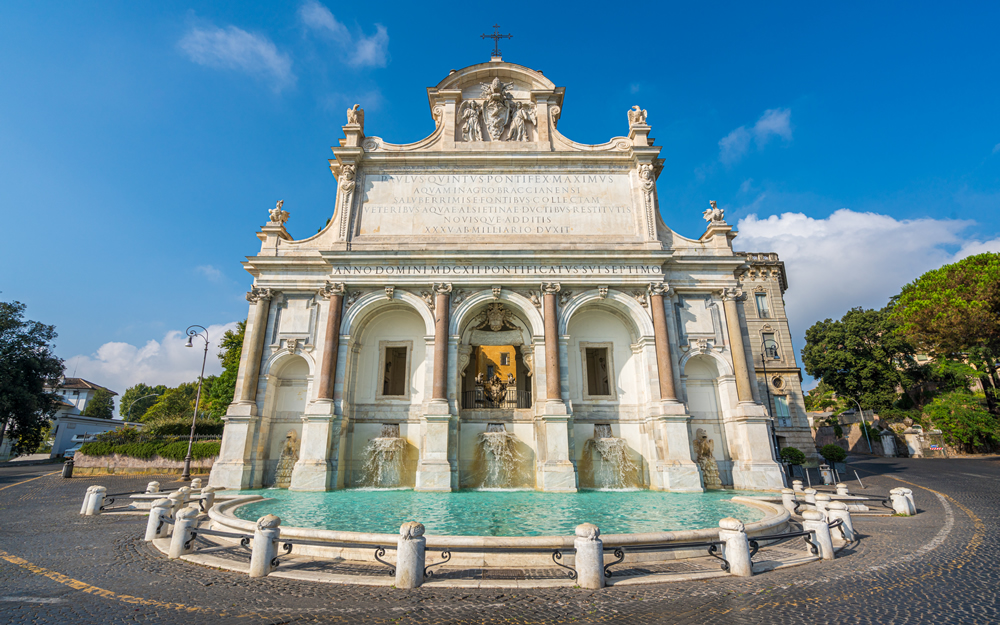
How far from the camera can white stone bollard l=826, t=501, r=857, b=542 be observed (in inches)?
347

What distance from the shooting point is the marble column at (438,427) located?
17.1 meters

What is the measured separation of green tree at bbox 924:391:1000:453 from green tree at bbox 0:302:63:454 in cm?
7193

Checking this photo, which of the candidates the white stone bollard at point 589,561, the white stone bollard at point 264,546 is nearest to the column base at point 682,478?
the white stone bollard at point 589,561

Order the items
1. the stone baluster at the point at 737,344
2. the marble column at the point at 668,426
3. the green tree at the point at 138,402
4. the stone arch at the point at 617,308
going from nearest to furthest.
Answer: the marble column at the point at 668,426
the stone baluster at the point at 737,344
the stone arch at the point at 617,308
the green tree at the point at 138,402

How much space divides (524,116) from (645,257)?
10.0 metres

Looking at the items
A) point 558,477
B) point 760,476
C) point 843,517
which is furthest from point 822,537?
point 760,476

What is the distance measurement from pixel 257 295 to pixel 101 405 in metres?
77.5

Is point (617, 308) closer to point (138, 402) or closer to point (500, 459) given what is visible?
point (500, 459)

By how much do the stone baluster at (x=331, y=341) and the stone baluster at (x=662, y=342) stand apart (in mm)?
13965

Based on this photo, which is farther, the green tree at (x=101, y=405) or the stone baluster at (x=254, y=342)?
the green tree at (x=101, y=405)

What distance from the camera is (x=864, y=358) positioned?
45.5 metres

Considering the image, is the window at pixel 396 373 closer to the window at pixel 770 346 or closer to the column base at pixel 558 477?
the column base at pixel 558 477

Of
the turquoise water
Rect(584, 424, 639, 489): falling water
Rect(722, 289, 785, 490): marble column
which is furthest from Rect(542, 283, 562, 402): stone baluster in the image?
Rect(722, 289, 785, 490): marble column

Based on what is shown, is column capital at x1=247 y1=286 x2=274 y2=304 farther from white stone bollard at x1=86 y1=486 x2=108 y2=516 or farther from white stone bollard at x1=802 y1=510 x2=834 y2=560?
white stone bollard at x1=802 y1=510 x2=834 y2=560
